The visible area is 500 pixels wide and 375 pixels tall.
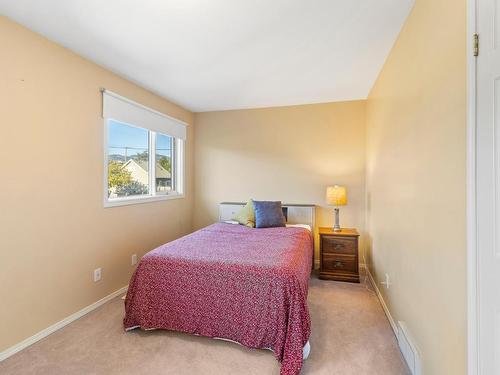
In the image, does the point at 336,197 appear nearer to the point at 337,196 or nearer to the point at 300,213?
the point at 337,196

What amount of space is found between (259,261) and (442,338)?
1.12 m

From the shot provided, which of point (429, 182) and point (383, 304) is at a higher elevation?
point (429, 182)

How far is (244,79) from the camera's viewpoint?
2.78 m

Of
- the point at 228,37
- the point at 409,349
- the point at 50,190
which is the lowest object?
the point at 409,349

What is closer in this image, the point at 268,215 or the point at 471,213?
the point at 471,213

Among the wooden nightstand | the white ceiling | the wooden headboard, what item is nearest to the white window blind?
the white ceiling

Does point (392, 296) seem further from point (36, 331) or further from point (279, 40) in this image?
point (36, 331)

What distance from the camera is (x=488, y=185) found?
91cm

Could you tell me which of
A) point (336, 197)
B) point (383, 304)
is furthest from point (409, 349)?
point (336, 197)

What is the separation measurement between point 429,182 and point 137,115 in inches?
114

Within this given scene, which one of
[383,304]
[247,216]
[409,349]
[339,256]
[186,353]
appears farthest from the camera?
[247,216]

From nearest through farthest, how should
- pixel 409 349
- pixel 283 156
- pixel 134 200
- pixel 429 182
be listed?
pixel 429 182
pixel 409 349
pixel 134 200
pixel 283 156

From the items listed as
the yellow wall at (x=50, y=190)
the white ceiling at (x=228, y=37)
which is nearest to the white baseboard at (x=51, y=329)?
the yellow wall at (x=50, y=190)

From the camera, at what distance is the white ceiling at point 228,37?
5.36ft
